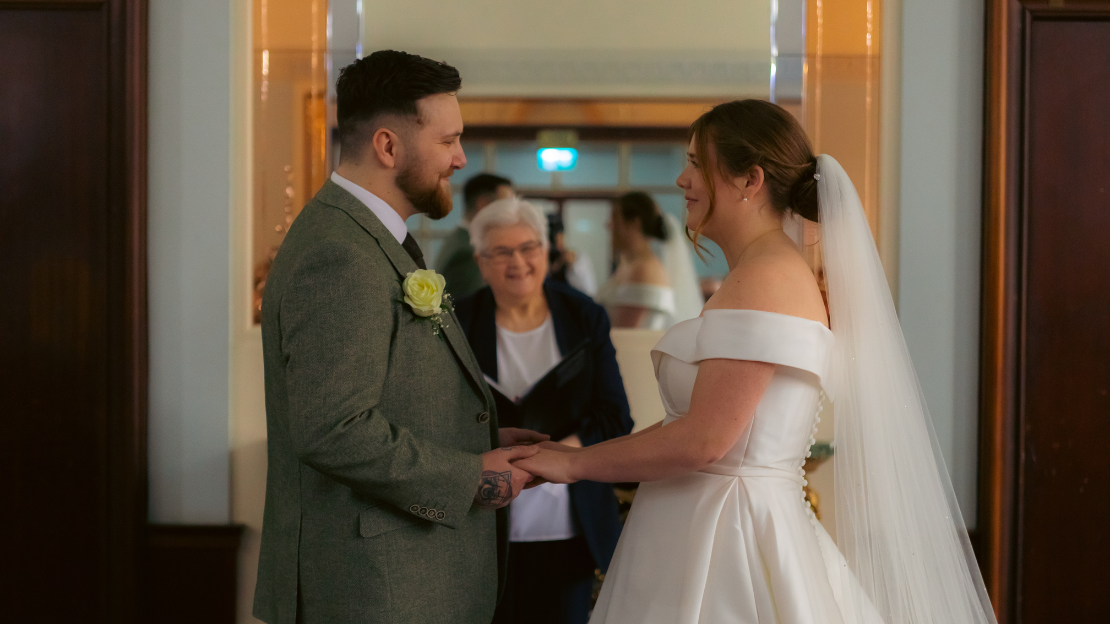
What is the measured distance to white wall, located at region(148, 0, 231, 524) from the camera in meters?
2.57

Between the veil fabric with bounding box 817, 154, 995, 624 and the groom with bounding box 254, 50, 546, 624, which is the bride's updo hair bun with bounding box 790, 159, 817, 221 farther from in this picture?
the groom with bounding box 254, 50, 546, 624

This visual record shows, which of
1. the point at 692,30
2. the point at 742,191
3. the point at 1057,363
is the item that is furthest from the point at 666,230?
the point at 1057,363

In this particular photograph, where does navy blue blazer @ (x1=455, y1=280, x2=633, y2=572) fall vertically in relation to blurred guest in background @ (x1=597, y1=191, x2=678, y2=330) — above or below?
below

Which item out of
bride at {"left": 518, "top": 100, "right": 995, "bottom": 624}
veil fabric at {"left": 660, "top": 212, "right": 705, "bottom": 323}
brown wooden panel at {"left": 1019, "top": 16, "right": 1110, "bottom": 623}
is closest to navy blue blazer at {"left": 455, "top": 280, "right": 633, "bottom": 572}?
veil fabric at {"left": 660, "top": 212, "right": 705, "bottom": 323}

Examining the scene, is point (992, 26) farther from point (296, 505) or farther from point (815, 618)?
point (296, 505)

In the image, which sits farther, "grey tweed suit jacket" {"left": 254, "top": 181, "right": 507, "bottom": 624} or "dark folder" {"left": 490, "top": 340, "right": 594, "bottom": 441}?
"dark folder" {"left": 490, "top": 340, "right": 594, "bottom": 441}

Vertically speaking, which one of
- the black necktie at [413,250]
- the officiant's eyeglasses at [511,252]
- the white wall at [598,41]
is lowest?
the black necktie at [413,250]

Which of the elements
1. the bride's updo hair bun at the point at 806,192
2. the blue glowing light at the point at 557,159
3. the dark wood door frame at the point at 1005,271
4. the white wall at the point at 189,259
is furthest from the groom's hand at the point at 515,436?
the dark wood door frame at the point at 1005,271

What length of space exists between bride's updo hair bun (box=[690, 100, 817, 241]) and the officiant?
0.95 m

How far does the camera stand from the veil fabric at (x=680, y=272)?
2906 millimetres

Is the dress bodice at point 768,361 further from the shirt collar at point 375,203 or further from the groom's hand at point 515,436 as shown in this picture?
the shirt collar at point 375,203

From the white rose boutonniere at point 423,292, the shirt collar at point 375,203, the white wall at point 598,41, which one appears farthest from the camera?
the white wall at point 598,41

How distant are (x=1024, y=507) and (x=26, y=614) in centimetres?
336

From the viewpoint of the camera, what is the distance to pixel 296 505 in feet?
5.37
